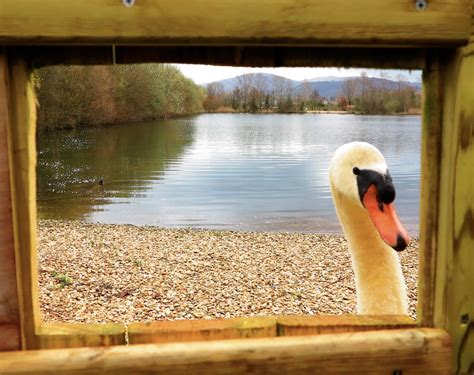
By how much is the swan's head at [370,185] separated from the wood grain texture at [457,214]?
1.19 m

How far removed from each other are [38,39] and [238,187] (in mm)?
23564

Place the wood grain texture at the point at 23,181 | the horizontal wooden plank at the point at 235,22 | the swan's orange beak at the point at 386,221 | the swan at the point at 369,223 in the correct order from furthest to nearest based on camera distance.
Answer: the swan at the point at 369,223 < the swan's orange beak at the point at 386,221 < the wood grain texture at the point at 23,181 < the horizontal wooden plank at the point at 235,22

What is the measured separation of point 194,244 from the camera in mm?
11242

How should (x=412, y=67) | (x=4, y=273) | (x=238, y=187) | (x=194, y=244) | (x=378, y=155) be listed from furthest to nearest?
(x=238, y=187), (x=194, y=244), (x=378, y=155), (x=412, y=67), (x=4, y=273)

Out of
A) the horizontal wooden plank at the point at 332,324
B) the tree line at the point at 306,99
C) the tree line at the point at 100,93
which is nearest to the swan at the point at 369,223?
the horizontal wooden plank at the point at 332,324

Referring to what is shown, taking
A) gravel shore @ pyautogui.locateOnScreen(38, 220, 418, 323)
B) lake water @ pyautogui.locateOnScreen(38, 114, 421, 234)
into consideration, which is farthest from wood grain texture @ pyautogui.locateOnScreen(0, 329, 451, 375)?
lake water @ pyautogui.locateOnScreen(38, 114, 421, 234)

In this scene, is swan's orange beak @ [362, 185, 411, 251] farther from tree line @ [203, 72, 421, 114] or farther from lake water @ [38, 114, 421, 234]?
tree line @ [203, 72, 421, 114]

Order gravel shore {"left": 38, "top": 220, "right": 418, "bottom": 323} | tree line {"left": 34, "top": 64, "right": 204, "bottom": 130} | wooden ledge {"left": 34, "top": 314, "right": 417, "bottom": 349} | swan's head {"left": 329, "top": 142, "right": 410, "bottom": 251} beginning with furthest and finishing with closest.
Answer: tree line {"left": 34, "top": 64, "right": 204, "bottom": 130} → gravel shore {"left": 38, "top": 220, "right": 418, "bottom": 323} → swan's head {"left": 329, "top": 142, "right": 410, "bottom": 251} → wooden ledge {"left": 34, "top": 314, "right": 417, "bottom": 349}

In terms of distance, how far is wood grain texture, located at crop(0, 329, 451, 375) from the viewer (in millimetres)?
1406

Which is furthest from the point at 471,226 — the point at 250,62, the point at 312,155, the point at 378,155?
the point at 312,155

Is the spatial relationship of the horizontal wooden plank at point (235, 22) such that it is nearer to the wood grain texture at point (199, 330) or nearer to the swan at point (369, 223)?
the wood grain texture at point (199, 330)

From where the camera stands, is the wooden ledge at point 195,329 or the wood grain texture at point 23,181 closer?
the wood grain texture at point 23,181

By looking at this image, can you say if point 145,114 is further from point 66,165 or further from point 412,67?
point 412,67

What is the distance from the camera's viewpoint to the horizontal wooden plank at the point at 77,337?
148 centimetres
